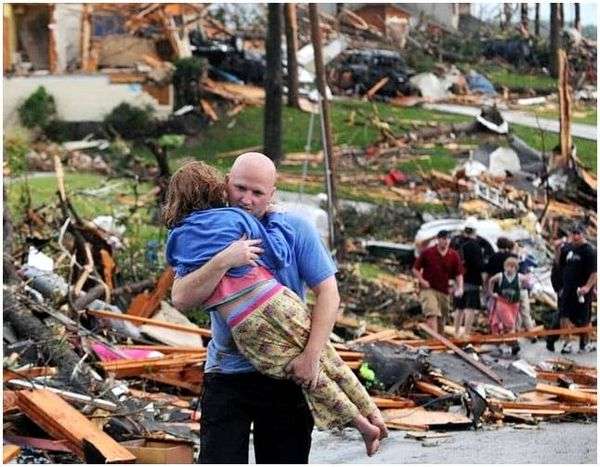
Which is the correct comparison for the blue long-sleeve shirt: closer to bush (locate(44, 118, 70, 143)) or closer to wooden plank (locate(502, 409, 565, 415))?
wooden plank (locate(502, 409, 565, 415))

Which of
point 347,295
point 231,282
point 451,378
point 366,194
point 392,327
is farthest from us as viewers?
point 366,194

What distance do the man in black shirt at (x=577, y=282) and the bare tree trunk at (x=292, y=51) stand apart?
5.38 metres

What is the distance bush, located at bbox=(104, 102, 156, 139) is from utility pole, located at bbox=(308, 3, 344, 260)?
2.35 meters

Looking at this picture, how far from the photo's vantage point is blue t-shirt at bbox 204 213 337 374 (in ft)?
15.9

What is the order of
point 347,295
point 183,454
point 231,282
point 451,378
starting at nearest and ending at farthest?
point 231,282 < point 183,454 < point 451,378 < point 347,295

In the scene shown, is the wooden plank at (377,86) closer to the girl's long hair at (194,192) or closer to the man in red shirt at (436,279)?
the man in red shirt at (436,279)

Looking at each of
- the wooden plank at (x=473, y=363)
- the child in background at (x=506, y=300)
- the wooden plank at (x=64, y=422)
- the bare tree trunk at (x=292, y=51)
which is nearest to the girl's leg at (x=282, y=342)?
the wooden plank at (x=64, y=422)

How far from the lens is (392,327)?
16.3 meters

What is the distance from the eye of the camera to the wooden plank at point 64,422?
311 inches

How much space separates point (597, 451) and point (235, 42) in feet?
44.6

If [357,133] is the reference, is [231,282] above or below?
above

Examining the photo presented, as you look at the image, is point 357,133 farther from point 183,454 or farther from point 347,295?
point 183,454

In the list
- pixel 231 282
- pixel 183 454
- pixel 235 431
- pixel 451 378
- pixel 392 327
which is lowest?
pixel 392 327

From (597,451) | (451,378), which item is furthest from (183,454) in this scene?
(451,378)
